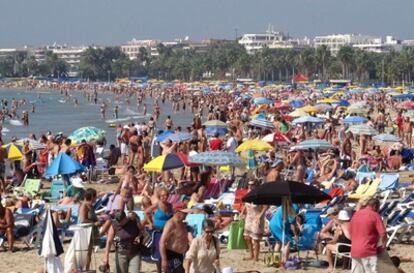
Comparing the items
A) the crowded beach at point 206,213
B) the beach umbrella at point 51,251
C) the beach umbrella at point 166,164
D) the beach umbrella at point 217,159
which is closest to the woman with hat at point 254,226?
the crowded beach at point 206,213

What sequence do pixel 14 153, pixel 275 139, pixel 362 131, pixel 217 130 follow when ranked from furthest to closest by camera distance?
pixel 217 130
pixel 362 131
pixel 275 139
pixel 14 153

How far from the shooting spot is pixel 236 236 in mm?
10766

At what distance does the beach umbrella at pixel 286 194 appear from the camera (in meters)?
9.23

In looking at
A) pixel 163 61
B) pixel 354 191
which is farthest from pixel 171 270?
pixel 163 61

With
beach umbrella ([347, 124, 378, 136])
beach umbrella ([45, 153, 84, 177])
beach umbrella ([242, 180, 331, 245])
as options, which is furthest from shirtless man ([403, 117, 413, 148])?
beach umbrella ([242, 180, 331, 245])

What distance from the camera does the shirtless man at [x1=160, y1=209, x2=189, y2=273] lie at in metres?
8.20

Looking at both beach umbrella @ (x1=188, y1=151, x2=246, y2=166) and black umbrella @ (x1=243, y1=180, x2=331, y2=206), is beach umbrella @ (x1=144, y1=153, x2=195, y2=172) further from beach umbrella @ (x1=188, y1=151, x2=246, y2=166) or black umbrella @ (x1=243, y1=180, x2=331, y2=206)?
black umbrella @ (x1=243, y1=180, x2=331, y2=206)

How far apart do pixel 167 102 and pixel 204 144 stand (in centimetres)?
5798

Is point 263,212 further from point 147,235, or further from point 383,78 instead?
point 383,78

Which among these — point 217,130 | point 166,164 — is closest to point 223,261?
point 166,164

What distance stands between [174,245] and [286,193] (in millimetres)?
1496

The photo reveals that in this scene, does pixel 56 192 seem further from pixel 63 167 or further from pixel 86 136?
pixel 86 136

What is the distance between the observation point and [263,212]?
10039 millimetres

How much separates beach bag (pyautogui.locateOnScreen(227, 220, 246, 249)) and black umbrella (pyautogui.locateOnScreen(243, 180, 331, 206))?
1328 mm
